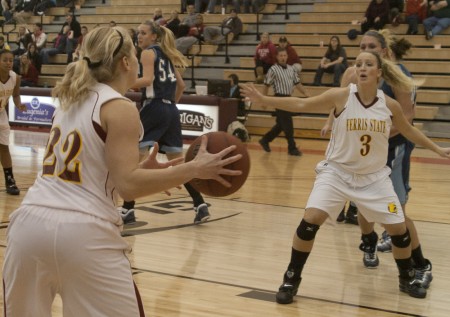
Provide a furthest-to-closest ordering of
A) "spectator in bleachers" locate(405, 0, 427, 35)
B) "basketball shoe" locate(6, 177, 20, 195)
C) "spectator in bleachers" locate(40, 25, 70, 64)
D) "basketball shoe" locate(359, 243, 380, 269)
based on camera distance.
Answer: "spectator in bleachers" locate(40, 25, 70, 64) → "spectator in bleachers" locate(405, 0, 427, 35) → "basketball shoe" locate(6, 177, 20, 195) → "basketball shoe" locate(359, 243, 380, 269)

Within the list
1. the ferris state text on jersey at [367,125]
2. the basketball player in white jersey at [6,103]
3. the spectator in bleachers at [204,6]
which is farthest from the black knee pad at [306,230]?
the spectator in bleachers at [204,6]

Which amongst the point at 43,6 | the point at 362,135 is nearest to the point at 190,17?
the point at 43,6

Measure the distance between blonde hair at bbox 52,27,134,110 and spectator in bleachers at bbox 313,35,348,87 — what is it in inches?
547

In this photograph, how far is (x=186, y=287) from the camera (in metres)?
5.20

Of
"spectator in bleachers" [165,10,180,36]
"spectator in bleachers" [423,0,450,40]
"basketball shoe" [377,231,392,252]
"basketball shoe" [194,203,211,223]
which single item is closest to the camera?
"basketball shoe" [377,231,392,252]

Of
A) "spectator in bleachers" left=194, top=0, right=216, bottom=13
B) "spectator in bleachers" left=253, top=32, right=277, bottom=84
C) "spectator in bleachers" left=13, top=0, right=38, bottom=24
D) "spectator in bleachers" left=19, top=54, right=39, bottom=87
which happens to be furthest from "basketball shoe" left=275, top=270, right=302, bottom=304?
"spectator in bleachers" left=13, top=0, right=38, bottom=24

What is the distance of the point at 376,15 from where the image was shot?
17250mm

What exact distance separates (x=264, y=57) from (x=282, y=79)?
2768 mm

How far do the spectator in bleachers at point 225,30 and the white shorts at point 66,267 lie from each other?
54.4 ft

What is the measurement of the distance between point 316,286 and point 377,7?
12.9 meters

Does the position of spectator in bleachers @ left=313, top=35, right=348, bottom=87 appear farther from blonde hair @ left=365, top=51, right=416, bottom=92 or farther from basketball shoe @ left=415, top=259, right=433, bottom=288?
basketball shoe @ left=415, top=259, right=433, bottom=288

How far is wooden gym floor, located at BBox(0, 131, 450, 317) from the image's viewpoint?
4875 mm

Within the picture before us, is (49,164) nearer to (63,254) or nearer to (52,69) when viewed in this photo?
(63,254)

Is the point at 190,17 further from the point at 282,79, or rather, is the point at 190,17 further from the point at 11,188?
the point at 11,188
